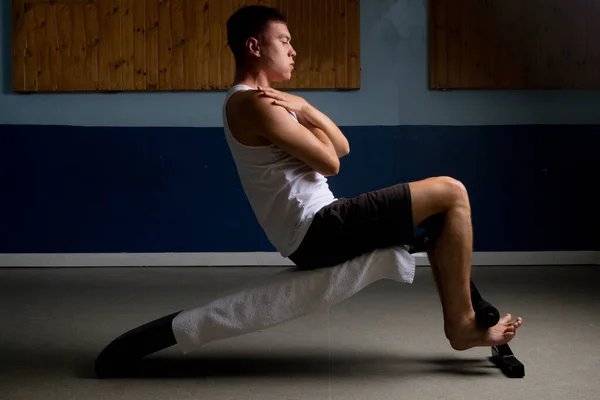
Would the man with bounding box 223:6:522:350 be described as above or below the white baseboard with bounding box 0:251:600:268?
above

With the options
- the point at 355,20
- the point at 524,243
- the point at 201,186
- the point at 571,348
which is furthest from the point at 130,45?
the point at 571,348

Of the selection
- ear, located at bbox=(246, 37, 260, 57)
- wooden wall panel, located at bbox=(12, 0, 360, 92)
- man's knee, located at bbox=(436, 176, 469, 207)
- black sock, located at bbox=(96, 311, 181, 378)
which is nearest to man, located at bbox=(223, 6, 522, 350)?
man's knee, located at bbox=(436, 176, 469, 207)

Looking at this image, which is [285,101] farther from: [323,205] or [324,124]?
[323,205]

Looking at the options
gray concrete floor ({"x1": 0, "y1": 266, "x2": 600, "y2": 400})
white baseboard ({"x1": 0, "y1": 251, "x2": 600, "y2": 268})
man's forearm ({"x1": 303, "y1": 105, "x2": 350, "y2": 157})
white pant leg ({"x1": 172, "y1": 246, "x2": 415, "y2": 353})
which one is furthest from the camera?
white baseboard ({"x1": 0, "y1": 251, "x2": 600, "y2": 268})

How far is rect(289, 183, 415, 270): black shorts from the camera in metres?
2.54

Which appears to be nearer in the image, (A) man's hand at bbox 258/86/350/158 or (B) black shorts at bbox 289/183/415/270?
(B) black shorts at bbox 289/183/415/270

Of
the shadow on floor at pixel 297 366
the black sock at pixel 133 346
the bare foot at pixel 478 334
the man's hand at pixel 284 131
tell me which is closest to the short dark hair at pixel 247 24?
the man's hand at pixel 284 131

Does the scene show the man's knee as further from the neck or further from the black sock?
the black sock

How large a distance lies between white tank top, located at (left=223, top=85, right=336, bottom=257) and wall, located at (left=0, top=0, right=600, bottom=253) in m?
2.79

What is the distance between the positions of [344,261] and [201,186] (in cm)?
303

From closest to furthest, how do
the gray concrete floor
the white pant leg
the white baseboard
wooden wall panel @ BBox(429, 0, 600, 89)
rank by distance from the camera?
the gray concrete floor → the white pant leg → wooden wall panel @ BBox(429, 0, 600, 89) → the white baseboard

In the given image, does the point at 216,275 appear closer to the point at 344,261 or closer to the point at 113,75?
the point at 113,75

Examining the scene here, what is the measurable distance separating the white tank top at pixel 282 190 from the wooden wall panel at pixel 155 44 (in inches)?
109

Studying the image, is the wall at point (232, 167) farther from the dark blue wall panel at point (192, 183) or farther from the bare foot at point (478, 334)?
Answer: the bare foot at point (478, 334)
